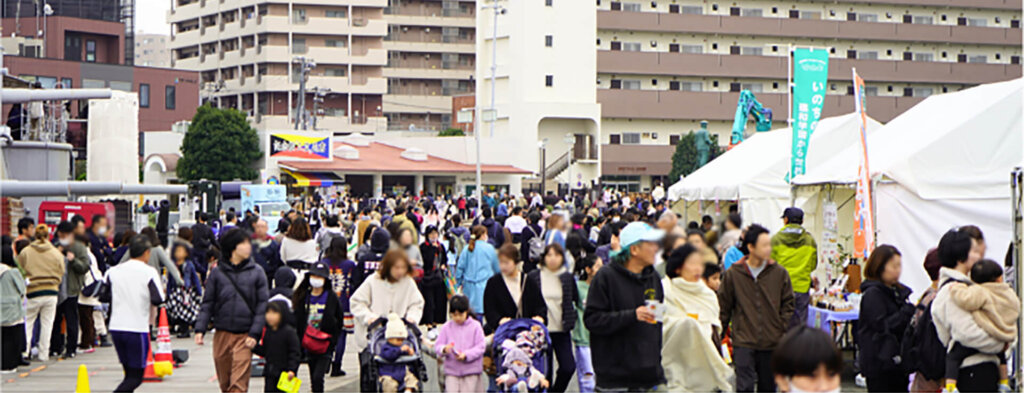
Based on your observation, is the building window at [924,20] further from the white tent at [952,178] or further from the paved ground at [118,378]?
the paved ground at [118,378]

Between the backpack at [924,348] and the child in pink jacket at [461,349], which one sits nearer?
the backpack at [924,348]

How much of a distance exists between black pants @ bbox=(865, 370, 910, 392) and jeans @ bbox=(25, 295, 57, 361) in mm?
8488

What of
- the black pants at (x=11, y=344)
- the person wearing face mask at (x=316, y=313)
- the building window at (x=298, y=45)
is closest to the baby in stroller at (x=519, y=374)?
the person wearing face mask at (x=316, y=313)

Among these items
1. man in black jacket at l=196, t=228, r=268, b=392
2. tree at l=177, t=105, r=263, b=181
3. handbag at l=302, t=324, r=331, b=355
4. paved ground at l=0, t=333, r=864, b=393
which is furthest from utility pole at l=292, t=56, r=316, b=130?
man in black jacket at l=196, t=228, r=268, b=392

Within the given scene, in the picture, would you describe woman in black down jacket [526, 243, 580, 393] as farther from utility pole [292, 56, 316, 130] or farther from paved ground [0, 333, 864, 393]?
utility pole [292, 56, 316, 130]

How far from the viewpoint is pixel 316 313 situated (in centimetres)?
859

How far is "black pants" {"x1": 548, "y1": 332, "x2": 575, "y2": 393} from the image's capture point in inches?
332

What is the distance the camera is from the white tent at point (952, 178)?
11836 millimetres

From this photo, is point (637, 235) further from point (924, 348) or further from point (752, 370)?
point (924, 348)

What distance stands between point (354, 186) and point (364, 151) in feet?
7.17

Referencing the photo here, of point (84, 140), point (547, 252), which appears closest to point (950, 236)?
point (547, 252)

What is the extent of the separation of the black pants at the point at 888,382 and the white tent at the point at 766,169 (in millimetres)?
10346

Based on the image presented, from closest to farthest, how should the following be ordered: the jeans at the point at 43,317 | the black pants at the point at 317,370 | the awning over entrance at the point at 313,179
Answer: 1. the black pants at the point at 317,370
2. the jeans at the point at 43,317
3. the awning over entrance at the point at 313,179

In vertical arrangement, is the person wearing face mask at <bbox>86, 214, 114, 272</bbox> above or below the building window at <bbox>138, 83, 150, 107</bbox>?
below
